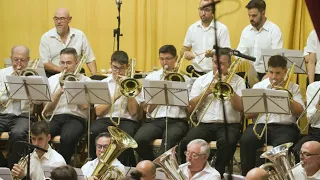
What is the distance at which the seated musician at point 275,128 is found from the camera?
641 centimetres

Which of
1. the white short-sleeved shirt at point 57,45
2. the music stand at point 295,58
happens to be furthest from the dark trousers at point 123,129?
the music stand at point 295,58

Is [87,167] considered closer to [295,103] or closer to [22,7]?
[295,103]

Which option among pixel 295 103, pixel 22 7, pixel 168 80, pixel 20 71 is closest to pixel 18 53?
pixel 20 71

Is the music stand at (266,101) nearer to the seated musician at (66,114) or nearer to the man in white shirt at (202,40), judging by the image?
the man in white shirt at (202,40)

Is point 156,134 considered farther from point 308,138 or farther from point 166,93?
point 308,138

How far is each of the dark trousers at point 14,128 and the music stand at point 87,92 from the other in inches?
31.7

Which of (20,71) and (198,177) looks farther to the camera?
(20,71)

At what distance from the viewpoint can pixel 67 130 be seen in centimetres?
693

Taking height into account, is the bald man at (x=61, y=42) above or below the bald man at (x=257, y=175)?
above

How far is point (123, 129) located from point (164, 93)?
0.80 meters

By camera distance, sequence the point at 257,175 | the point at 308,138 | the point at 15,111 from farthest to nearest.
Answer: the point at 15,111
the point at 308,138
the point at 257,175

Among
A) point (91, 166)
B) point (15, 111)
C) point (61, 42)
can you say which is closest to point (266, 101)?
point (91, 166)

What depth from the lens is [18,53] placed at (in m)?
7.42

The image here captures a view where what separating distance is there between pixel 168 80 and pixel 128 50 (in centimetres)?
270
